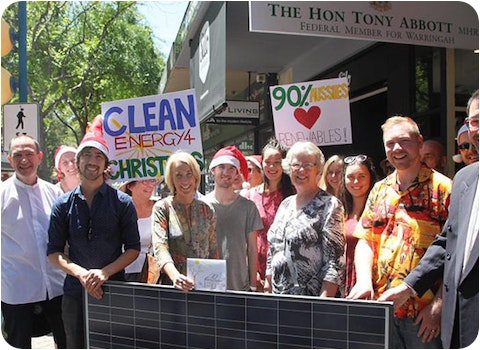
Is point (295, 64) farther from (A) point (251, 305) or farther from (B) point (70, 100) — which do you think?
(B) point (70, 100)

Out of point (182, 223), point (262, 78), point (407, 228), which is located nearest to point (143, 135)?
point (182, 223)

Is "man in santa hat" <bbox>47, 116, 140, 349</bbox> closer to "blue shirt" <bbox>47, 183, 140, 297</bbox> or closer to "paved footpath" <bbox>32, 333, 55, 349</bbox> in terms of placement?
"blue shirt" <bbox>47, 183, 140, 297</bbox>

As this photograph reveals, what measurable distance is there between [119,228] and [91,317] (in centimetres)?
66

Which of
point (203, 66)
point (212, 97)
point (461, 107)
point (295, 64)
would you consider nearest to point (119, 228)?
point (212, 97)

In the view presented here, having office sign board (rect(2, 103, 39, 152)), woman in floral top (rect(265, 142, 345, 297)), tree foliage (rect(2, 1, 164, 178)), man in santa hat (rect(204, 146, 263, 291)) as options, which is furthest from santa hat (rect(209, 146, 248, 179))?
tree foliage (rect(2, 1, 164, 178))

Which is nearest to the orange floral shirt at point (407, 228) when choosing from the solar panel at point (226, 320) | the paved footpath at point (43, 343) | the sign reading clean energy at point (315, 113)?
the solar panel at point (226, 320)

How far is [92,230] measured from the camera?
127 inches

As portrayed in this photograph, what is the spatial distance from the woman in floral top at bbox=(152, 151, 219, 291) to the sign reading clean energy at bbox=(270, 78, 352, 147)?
1460mm

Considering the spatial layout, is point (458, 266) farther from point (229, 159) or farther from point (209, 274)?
point (229, 159)

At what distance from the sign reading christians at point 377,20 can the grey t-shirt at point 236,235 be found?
6.19ft

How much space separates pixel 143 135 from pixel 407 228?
241cm

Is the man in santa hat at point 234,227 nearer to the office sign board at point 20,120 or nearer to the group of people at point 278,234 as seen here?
the group of people at point 278,234

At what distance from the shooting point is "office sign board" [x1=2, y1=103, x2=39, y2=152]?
264 inches

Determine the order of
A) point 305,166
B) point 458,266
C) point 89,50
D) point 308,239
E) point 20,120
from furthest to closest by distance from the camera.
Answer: point 89,50
point 20,120
point 305,166
point 308,239
point 458,266
